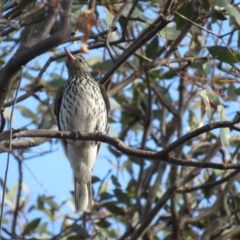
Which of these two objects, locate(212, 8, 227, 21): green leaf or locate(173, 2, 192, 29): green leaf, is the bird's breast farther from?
locate(212, 8, 227, 21): green leaf

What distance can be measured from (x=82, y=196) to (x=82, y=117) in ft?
1.67

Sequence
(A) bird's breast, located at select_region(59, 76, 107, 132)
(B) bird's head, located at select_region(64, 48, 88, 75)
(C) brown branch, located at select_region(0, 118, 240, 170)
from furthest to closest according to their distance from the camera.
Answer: (B) bird's head, located at select_region(64, 48, 88, 75)
(A) bird's breast, located at select_region(59, 76, 107, 132)
(C) brown branch, located at select_region(0, 118, 240, 170)

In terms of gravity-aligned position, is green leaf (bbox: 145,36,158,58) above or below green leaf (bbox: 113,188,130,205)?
above

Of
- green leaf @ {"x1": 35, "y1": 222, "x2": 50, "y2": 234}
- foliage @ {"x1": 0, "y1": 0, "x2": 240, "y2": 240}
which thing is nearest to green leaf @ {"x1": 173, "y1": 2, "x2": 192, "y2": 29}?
foliage @ {"x1": 0, "y1": 0, "x2": 240, "y2": 240}

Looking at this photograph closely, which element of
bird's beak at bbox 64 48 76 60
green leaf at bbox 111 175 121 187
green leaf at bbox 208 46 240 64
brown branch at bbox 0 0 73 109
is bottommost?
brown branch at bbox 0 0 73 109

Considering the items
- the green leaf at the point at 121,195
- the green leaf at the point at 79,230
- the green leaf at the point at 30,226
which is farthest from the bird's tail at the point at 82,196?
the green leaf at the point at 30,226

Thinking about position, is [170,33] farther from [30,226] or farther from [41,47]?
[30,226]

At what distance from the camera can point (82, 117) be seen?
14.4 feet

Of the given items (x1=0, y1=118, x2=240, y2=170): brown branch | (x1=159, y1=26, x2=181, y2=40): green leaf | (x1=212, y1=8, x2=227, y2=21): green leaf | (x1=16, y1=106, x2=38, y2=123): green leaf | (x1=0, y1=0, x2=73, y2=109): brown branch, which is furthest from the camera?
(x1=16, y1=106, x2=38, y2=123): green leaf

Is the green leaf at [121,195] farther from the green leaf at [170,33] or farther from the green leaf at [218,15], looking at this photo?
the green leaf at [218,15]

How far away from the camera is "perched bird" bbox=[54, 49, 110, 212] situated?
172 inches

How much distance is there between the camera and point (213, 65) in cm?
486

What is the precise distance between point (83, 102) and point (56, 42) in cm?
168

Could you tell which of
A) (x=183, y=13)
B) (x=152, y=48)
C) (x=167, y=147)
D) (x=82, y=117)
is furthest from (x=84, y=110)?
(x=167, y=147)
